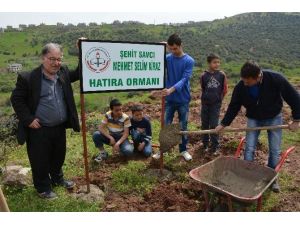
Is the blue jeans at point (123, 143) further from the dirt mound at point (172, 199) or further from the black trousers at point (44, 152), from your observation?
the black trousers at point (44, 152)

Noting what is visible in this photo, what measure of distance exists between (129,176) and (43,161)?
1421 millimetres

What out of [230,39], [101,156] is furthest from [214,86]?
[230,39]

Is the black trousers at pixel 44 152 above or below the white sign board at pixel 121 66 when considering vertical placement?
below

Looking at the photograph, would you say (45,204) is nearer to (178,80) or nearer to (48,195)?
(48,195)

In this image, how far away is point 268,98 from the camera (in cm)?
518

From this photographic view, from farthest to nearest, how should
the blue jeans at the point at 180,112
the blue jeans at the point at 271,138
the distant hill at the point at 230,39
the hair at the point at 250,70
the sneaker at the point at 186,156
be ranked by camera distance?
the distant hill at the point at 230,39 < the sneaker at the point at 186,156 < the blue jeans at the point at 180,112 < the blue jeans at the point at 271,138 < the hair at the point at 250,70

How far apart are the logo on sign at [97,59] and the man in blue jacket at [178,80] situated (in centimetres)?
109

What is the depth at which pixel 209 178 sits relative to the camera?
521cm

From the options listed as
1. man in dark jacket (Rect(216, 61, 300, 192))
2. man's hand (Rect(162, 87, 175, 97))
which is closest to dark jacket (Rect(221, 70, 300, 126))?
man in dark jacket (Rect(216, 61, 300, 192))

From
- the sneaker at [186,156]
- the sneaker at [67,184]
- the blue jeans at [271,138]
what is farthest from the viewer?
the sneaker at [186,156]

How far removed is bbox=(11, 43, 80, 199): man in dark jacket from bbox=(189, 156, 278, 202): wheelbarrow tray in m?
2.01

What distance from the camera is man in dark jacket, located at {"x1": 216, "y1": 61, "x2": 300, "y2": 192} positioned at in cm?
499

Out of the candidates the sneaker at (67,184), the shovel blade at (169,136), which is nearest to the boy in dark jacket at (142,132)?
the shovel blade at (169,136)

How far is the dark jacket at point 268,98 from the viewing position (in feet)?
16.6
